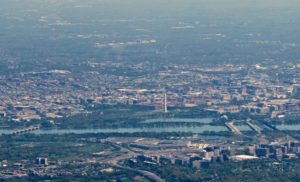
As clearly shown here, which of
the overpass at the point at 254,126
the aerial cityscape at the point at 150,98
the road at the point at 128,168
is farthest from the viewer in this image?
the overpass at the point at 254,126

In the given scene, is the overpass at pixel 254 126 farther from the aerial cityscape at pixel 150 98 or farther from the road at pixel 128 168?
the road at pixel 128 168

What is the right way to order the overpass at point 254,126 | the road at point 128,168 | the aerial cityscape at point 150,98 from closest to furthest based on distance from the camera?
the road at point 128,168 < the aerial cityscape at point 150,98 < the overpass at point 254,126

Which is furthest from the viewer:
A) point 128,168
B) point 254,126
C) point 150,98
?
point 150,98

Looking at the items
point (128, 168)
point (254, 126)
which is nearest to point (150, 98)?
point (254, 126)

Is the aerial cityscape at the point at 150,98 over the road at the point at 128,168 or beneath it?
over

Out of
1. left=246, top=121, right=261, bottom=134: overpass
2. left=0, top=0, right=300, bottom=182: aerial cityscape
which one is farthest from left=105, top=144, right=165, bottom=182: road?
left=246, top=121, right=261, bottom=134: overpass

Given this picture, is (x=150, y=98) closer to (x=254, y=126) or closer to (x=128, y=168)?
(x=254, y=126)

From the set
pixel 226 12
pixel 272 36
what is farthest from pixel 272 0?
pixel 272 36

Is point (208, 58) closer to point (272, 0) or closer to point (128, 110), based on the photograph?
point (128, 110)

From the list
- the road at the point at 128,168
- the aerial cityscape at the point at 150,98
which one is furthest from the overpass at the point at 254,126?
the road at the point at 128,168
